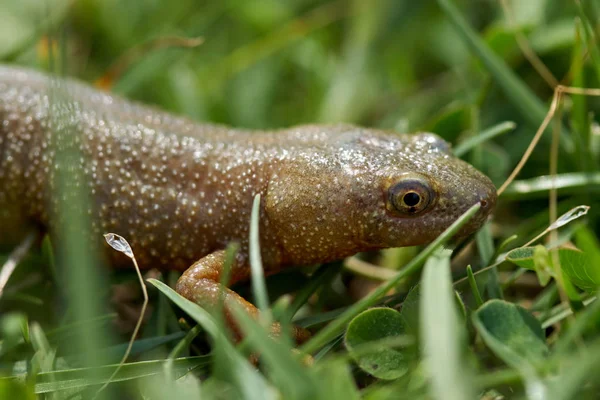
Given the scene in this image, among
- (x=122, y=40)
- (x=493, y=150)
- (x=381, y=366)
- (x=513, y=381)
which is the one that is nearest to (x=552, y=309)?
(x=513, y=381)

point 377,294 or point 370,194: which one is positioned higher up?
point 370,194

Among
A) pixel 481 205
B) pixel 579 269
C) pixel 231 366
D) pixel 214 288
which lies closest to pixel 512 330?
pixel 579 269

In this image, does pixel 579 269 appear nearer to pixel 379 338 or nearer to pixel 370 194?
pixel 379 338

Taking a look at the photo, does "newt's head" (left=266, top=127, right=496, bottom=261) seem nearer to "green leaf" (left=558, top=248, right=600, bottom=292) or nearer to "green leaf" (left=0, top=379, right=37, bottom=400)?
"green leaf" (left=558, top=248, right=600, bottom=292)

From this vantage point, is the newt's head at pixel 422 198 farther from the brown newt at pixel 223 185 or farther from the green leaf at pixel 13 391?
the green leaf at pixel 13 391

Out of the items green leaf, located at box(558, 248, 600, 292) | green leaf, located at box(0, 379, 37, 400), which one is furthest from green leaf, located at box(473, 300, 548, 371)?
green leaf, located at box(0, 379, 37, 400)

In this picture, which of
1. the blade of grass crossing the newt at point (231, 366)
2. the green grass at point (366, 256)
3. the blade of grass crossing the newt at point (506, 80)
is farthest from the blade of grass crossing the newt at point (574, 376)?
the blade of grass crossing the newt at point (506, 80)

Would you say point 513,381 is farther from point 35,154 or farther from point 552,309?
point 35,154
